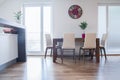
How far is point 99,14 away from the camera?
8234mm

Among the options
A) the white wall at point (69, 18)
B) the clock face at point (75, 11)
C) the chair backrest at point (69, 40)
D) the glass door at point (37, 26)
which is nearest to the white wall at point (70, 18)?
the white wall at point (69, 18)

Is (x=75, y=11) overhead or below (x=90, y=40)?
overhead

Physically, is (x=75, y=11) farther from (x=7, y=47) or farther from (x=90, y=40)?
(x=7, y=47)

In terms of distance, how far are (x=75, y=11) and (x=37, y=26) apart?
5.64 feet

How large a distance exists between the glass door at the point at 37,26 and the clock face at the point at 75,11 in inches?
37.3

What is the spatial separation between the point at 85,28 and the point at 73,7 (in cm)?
99

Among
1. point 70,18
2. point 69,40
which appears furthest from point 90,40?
point 70,18

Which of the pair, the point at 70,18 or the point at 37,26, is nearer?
the point at 70,18

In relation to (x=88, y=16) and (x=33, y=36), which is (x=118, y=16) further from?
(x=33, y=36)

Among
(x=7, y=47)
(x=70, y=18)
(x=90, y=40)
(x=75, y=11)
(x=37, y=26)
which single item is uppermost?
(x=75, y=11)

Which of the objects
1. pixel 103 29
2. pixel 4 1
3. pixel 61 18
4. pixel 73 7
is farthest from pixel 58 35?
pixel 4 1

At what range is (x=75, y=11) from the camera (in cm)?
801

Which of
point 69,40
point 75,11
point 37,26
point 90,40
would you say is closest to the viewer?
point 90,40

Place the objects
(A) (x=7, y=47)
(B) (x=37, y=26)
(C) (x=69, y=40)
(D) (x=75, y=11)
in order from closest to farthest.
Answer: (A) (x=7, y=47)
(C) (x=69, y=40)
(D) (x=75, y=11)
(B) (x=37, y=26)
